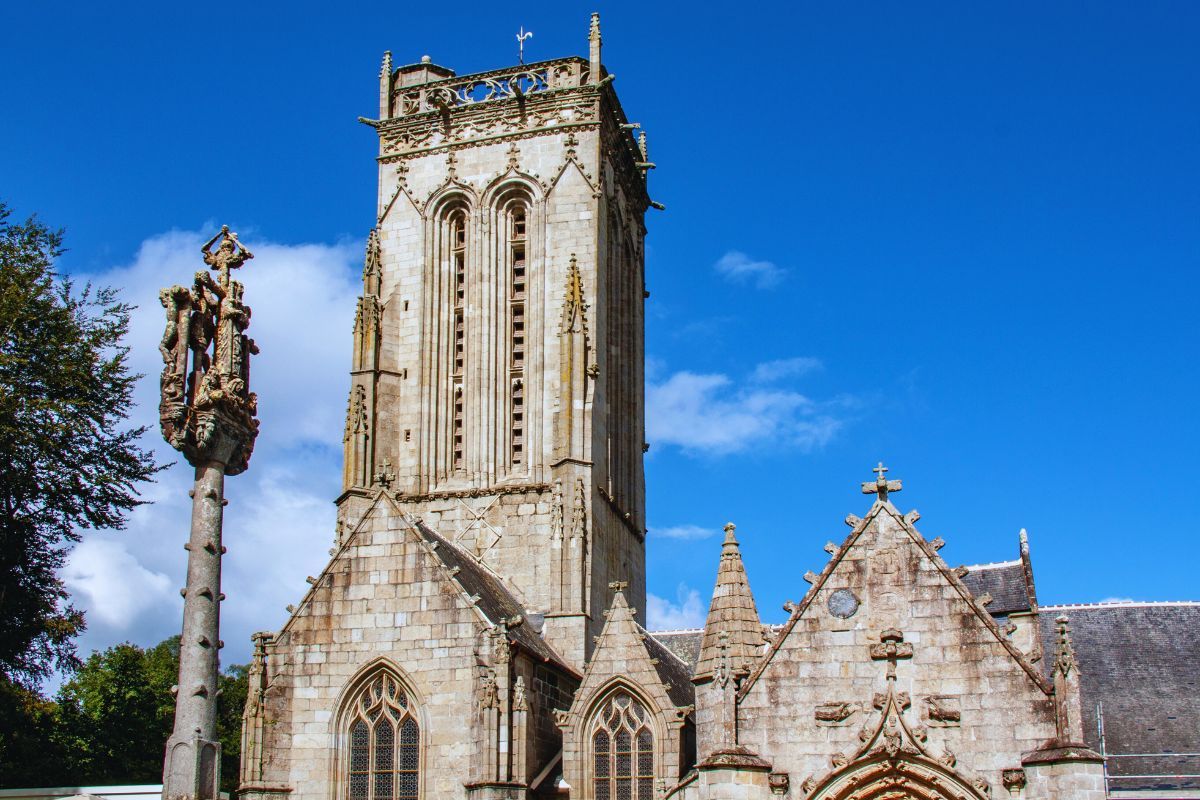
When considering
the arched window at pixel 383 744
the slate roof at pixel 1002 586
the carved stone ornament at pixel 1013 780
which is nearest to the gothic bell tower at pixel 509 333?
the arched window at pixel 383 744

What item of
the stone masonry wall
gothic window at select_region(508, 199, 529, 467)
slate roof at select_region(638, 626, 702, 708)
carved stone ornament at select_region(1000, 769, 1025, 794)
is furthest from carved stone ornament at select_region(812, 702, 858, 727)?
gothic window at select_region(508, 199, 529, 467)

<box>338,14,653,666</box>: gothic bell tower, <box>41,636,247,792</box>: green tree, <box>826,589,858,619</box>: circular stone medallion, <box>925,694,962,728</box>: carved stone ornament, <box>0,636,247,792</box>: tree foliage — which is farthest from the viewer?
<box>41,636,247,792</box>: green tree

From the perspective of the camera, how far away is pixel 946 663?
64.8ft

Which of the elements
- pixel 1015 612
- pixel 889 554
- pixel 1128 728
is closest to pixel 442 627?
pixel 889 554

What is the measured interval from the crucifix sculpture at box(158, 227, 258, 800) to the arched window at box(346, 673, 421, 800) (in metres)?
7.61

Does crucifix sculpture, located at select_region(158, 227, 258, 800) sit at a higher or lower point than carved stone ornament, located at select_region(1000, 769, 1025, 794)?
higher

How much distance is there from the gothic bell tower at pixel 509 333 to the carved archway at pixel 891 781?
414 inches

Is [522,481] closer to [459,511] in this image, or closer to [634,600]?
[459,511]

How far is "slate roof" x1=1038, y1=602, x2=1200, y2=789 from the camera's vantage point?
2391cm

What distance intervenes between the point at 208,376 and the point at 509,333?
57.6ft

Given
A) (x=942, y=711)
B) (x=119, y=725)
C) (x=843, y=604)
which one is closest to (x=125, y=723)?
(x=119, y=725)

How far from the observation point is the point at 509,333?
33906 millimetres

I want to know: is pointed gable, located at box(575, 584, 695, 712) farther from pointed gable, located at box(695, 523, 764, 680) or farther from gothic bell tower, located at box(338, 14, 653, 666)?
gothic bell tower, located at box(338, 14, 653, 666)

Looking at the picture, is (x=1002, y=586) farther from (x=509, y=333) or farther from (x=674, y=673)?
(x=509, y=333)
